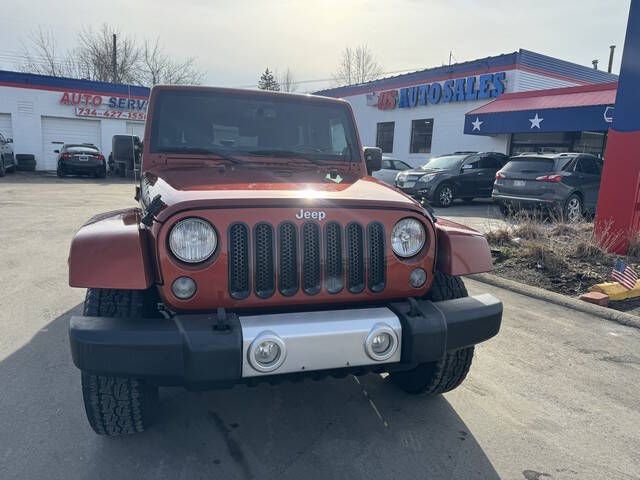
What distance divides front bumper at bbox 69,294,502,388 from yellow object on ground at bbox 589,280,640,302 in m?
3.77

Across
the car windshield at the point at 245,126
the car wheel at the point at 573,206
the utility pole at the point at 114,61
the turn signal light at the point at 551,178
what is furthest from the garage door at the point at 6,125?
the car windshield at the point at 245,126

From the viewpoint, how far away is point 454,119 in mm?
19938

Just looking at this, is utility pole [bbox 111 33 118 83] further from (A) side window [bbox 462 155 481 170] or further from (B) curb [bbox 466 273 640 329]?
(B) curb [bbox 466 273 640 329]

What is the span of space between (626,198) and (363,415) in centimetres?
596

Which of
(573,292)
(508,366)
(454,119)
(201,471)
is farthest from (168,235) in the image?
(454,119)

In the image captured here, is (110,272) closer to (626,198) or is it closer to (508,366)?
(508,366)

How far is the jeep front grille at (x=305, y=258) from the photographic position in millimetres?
2266

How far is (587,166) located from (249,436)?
11.0 metres

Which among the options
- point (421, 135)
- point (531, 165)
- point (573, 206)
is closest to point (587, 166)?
point (573, 206)

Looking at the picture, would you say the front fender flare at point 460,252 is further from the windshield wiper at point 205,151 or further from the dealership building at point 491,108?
the dealership building at point 491,108

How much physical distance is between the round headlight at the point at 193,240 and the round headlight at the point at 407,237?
36.0 inches

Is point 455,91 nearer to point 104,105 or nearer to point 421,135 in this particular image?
point 421,135

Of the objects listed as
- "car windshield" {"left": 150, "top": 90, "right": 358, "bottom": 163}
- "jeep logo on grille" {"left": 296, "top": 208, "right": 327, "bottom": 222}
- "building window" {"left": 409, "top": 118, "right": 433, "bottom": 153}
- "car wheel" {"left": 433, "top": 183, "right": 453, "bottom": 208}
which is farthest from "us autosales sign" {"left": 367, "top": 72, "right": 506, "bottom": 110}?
"jeep logo on grille" {"left": 296, "top": 208, "right": 327, "bottom": 222}

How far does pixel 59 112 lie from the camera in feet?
80.1
